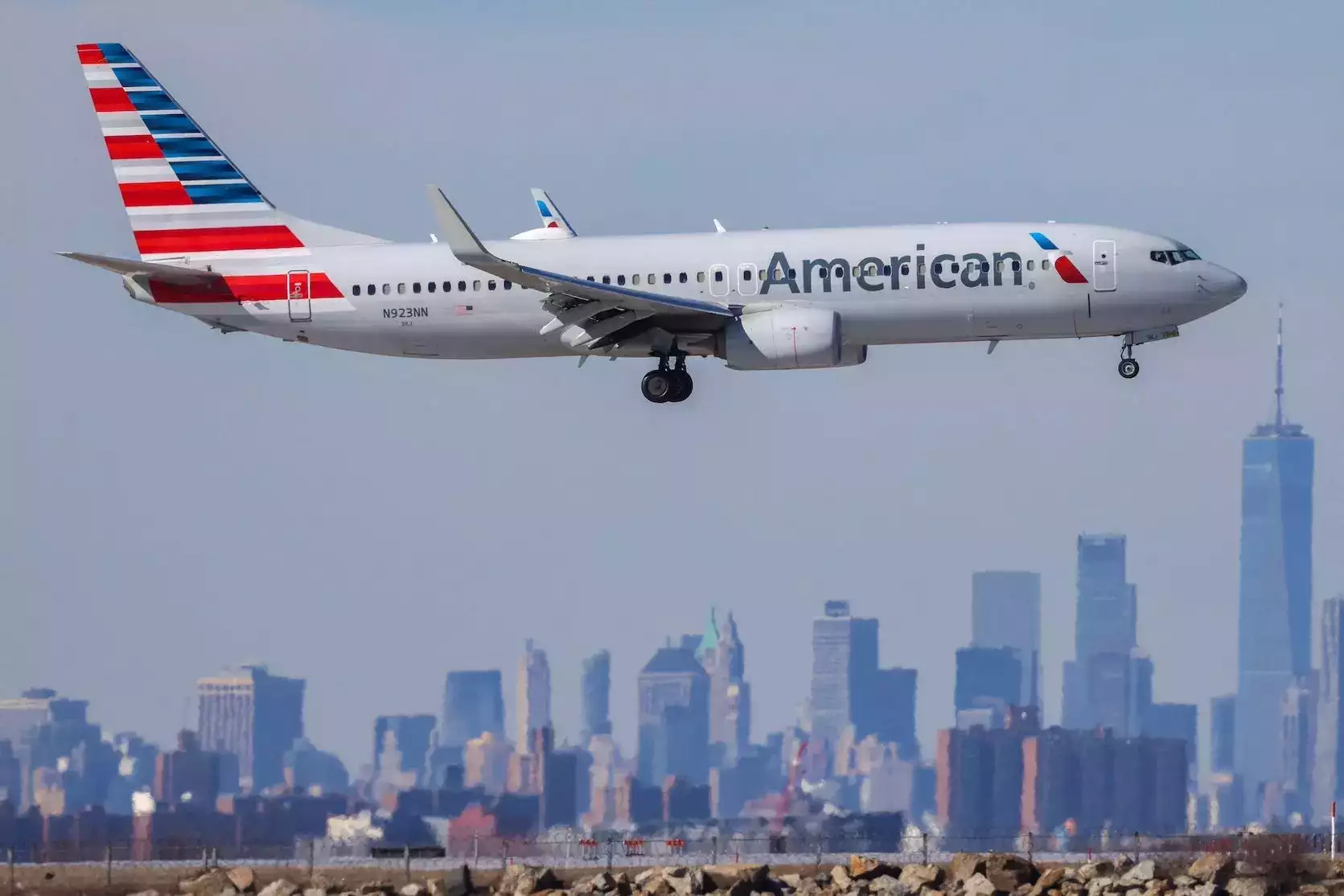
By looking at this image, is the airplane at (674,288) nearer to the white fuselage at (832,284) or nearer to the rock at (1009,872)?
the white fuselage at (832,284)

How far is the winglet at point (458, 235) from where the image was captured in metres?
58.8

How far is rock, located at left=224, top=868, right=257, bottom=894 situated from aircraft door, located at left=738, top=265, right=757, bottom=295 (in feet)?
64.3

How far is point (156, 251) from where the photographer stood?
6719 cm

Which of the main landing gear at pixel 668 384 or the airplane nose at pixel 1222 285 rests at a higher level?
the airplane nose at pixel 1222 285

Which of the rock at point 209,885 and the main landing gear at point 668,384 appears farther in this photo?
the main landing gear at point 668,384

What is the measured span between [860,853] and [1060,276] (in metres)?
15.8

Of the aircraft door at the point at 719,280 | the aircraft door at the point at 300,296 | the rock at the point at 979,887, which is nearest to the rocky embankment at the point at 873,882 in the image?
the rock at the point at 979,887

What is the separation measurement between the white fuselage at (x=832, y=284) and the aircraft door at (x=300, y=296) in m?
0.03

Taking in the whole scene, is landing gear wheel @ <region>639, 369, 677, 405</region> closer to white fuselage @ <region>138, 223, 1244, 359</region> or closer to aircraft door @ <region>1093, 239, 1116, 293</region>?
white fuselage @ <region>138, 223, 1244, 359</region>

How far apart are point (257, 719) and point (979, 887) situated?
14937cm

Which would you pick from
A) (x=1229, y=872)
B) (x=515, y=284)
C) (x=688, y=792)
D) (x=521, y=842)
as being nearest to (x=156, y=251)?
(x=515, y=284)

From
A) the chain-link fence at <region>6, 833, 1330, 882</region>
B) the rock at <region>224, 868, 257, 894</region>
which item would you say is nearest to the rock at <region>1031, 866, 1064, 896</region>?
the chain-link fence at <region>6, 833, 1330, 882</region>

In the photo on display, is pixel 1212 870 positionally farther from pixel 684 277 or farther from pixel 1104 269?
pixel 684 277

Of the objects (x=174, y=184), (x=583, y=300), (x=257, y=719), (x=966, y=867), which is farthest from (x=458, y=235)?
(x=257, y=719)
